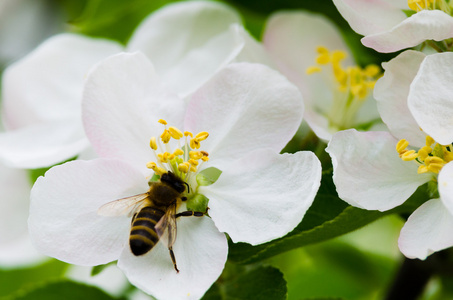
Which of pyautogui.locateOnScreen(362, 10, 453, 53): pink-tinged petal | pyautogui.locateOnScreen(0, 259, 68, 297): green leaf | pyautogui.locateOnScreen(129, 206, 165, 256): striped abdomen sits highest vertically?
pyautogui.locateOnScreen(362, 10, 453, 53): pink-tinged petal

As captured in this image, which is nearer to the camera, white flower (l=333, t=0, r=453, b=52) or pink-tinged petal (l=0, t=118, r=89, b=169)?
white flower (l=333, t=0, r=453, b=52)

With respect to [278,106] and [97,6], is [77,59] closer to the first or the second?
[97,6]

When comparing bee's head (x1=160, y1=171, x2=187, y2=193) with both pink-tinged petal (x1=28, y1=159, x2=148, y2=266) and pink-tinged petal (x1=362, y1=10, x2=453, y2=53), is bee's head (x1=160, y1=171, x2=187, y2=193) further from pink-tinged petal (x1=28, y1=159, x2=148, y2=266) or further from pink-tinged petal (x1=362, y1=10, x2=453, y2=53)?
pink-tinged petal (x1=362, y1=10, x2=453, y2=53)

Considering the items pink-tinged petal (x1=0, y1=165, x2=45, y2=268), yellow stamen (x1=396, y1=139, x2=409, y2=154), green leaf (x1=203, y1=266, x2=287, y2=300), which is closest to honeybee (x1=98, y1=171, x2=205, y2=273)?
green leaf (x1=203, y1=266, x2=287, y2=300)

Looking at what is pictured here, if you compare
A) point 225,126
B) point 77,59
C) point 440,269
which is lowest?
point 440,269

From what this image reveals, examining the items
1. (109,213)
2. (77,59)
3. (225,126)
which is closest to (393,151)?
(225,126)

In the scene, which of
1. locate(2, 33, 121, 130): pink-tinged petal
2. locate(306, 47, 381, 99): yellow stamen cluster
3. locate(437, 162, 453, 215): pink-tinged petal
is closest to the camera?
locate(437, 162, 453, 215): pink-tinged petal

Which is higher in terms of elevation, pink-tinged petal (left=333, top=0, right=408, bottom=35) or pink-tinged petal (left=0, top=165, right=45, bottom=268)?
pink-tinged petal (left=333, top=0, right=408, bottom=35)
